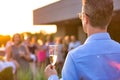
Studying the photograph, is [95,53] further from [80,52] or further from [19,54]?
[19,54]

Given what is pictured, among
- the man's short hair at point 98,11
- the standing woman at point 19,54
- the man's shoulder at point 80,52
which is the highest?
the man's short hair at point 98,11

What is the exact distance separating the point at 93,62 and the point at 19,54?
908 cm

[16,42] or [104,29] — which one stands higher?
[104,29]

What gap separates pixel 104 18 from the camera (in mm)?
3047

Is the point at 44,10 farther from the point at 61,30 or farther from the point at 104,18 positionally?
the point at 104,18

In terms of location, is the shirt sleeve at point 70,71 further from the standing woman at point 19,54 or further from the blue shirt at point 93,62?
the standing woman at point 19,54

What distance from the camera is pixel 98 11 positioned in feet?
9.91

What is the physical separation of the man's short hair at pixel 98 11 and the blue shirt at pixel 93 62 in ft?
0.25

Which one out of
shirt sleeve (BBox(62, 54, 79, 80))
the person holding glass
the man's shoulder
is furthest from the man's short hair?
shirt sleeve (BBox(62, 54, 79, 80))

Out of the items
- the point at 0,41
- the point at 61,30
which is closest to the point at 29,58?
the point at 61,30

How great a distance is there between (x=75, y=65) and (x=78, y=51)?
0.09 m

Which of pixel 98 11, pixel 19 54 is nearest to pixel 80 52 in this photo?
pixel 98 11

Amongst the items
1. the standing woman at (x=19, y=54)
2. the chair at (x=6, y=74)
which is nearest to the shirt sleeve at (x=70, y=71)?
the chair at (x=6, y=74)

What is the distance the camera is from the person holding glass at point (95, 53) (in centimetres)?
298
